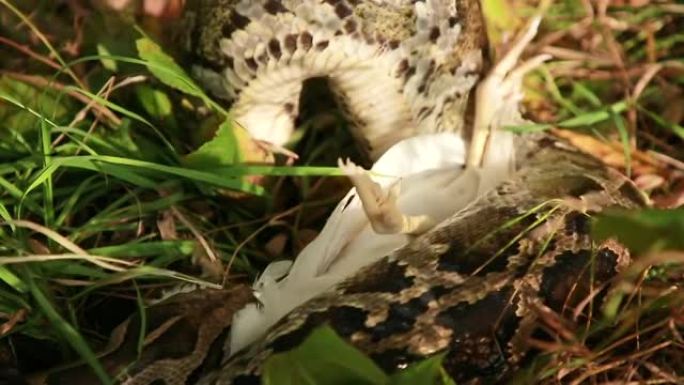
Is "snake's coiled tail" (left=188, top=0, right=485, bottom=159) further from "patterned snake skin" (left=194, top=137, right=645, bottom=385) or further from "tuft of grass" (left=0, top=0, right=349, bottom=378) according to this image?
"patterned snake skin" (left=194, top=137, right=645, bottom=385)

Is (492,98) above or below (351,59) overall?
below

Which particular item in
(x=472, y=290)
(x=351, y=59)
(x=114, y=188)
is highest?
(x=351, y=59)

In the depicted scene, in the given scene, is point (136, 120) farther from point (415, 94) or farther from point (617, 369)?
point (617, 369)

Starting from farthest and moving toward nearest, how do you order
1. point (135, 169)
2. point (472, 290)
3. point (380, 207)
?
point (135, 169), point (380, 207), point (472, 290)

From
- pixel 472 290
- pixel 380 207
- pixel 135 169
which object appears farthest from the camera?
pixel 135 169

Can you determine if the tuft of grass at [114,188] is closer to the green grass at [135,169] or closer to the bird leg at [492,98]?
the green grass at [135,169]

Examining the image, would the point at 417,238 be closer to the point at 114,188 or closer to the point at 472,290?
the point at 472,290

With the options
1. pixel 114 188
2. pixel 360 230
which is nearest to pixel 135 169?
pixel 114 188
